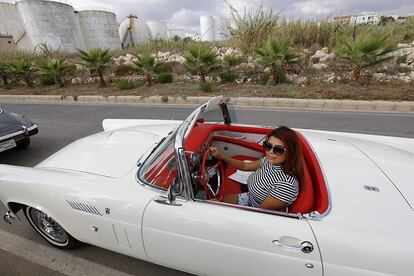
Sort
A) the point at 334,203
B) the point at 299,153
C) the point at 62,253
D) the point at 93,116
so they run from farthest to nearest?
the point at 93,116, the point at 62,253, the point at 299,153, the point at 334,203

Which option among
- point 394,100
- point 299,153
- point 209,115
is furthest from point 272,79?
point 299,153

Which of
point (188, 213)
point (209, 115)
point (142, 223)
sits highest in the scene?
point (209, 115)

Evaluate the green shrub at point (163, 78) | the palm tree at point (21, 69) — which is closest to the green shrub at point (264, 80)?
the green shrub at point (163, 78)

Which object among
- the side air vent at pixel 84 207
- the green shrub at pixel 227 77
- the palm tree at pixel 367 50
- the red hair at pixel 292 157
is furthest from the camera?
the green shrub at pixel 227 77

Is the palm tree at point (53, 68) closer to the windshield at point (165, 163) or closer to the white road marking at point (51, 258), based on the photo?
the white road marking at point (51, 258)

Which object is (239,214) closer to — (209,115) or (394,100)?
(209,115)

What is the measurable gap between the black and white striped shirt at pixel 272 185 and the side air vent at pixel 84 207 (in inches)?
44.7

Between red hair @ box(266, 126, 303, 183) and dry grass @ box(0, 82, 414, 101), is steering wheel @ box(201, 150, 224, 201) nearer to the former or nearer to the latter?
red hair @ box(266, 126, 303, 183)

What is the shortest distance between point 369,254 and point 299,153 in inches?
27.0

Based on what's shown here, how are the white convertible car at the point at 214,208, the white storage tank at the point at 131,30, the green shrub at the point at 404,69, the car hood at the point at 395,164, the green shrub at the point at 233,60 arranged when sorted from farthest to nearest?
the white storage tank at the point at 131,30
the green shrub at the point at 233,60
the green shrub at the point at 404,69
the car hood at the point at 395,164
the white convertible car at the point at 214,208

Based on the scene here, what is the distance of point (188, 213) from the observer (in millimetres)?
1543

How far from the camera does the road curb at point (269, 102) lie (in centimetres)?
583

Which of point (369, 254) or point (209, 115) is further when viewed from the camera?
point (209, 115)

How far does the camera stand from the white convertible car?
1.30 metres
